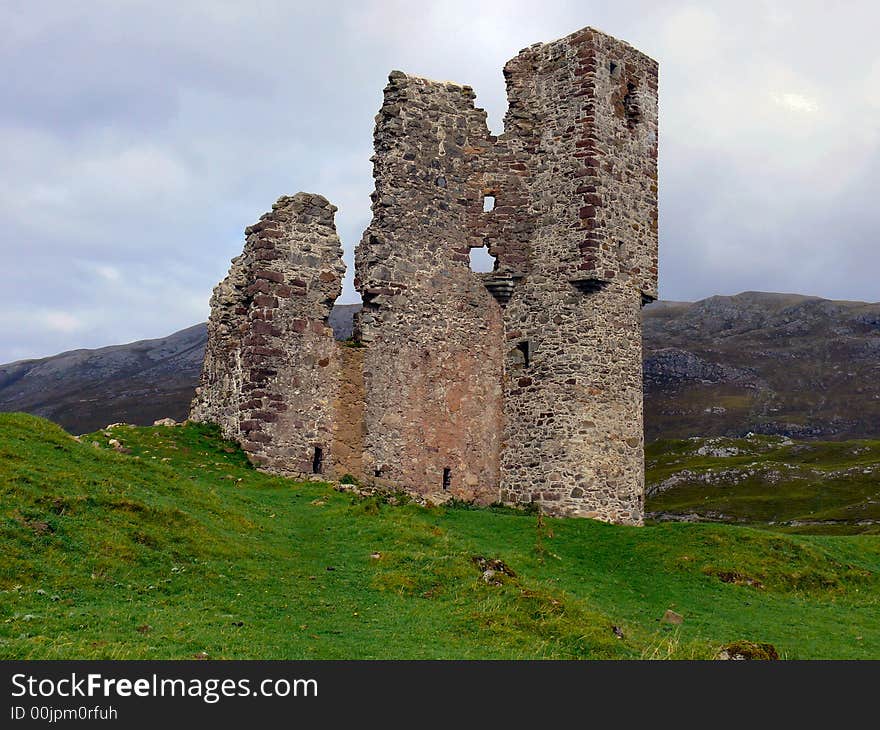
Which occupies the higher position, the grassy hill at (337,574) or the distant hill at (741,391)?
the distant hill at (741,391)

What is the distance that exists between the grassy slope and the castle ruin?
33.1 metres

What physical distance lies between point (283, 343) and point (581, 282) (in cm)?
993

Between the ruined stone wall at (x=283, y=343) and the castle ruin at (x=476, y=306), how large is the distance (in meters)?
0.06

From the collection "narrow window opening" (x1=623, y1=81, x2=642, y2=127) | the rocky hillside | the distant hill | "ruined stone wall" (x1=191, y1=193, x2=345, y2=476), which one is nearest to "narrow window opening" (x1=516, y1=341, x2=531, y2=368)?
"ruined stone wall" (x1=191, y1=193, x2=345, y2=476)

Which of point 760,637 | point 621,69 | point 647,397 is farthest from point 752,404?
point 760,637

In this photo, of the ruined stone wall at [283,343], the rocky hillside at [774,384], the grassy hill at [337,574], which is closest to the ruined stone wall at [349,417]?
the ruined stone wall at [283,343]

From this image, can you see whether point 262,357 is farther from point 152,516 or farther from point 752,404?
point 752,404

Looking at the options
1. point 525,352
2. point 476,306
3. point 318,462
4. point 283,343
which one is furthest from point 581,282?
point 318,462

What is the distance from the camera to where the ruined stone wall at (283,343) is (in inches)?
1235

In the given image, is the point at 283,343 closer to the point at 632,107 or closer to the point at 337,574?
the point at 337,574

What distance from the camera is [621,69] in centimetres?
3547

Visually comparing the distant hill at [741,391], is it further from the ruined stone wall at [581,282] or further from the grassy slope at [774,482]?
the ruined stone wall at [581,282]

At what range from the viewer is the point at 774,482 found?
8600 cm

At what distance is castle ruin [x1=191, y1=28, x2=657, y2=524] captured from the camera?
32.3 metres
